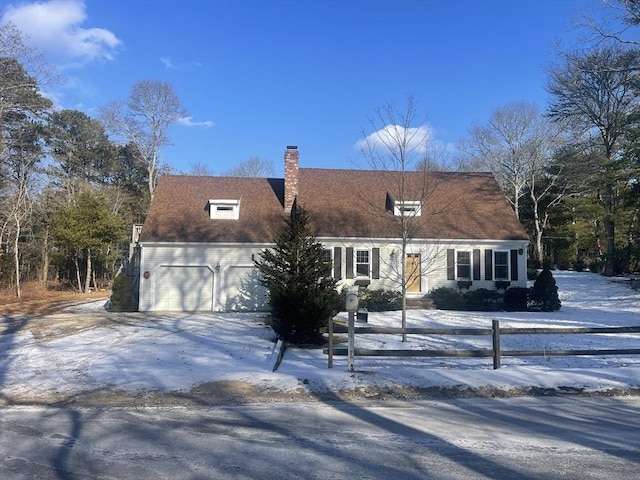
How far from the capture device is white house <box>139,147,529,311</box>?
21.4 meters

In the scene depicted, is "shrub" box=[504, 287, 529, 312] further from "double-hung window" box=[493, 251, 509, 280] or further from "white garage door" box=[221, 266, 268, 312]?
"white garage door" box=[221, 266, 268, 312]

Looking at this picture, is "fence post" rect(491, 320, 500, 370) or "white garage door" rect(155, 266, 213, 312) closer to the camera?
"fence post" rect(491, 320, 500, 370)

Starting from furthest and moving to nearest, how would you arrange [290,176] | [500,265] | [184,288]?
[290,176], [500,265], [184,288]

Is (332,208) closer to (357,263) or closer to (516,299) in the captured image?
(357,263)

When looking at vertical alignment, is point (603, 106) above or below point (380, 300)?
above

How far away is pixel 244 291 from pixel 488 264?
10.9 metres

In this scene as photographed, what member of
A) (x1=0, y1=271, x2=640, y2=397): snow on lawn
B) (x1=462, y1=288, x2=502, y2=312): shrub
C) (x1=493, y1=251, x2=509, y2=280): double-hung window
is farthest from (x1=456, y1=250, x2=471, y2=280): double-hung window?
(x1=0, y1=271, x2=640, y2=397): snow on lawn

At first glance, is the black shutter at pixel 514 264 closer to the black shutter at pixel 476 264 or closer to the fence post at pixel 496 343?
the black shutter at pixel 476 264

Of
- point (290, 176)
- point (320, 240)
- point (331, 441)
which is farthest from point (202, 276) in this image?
point (331, 441)

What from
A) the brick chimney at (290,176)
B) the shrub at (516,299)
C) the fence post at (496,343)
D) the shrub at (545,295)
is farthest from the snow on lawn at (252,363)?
the brick chimney at (290,176)

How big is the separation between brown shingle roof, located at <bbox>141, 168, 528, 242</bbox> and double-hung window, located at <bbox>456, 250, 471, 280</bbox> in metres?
0.79

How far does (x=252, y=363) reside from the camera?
406 inches

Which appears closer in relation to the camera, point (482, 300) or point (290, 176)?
point (482, 300)

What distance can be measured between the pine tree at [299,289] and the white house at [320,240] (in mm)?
7904
